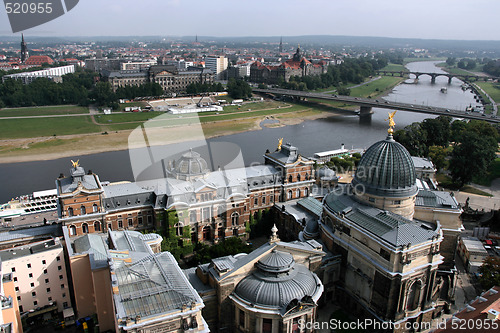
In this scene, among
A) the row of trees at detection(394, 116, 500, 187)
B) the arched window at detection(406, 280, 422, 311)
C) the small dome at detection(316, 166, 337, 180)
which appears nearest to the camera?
the arched window at detection(406, 280, 422, 311)

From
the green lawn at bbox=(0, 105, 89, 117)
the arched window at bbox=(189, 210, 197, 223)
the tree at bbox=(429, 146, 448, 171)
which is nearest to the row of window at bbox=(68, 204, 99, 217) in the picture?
the arched window at bbox=(189, 210, 197, 223)

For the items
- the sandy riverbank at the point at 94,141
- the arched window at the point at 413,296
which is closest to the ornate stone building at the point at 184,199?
the arched window at the point at 413,296

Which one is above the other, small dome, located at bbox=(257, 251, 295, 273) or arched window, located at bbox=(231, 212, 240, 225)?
small dome, located at bbox=(257, 251, 295, 273)

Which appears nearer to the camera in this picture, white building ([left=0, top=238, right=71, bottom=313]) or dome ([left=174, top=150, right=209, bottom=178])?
white building ([left=0, top=238, right=71, bottom=313])

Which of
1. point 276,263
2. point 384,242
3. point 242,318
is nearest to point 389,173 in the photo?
point 384,242

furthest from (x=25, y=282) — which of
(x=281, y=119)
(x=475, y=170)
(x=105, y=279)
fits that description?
(x=281, y=119)

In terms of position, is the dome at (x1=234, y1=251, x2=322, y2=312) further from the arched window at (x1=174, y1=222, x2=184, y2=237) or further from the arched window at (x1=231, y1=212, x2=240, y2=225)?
the arched window at (x1=231, y1=212, x2=240, y2=225)

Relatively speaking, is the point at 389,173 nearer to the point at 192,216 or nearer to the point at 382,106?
the point at 192,216
